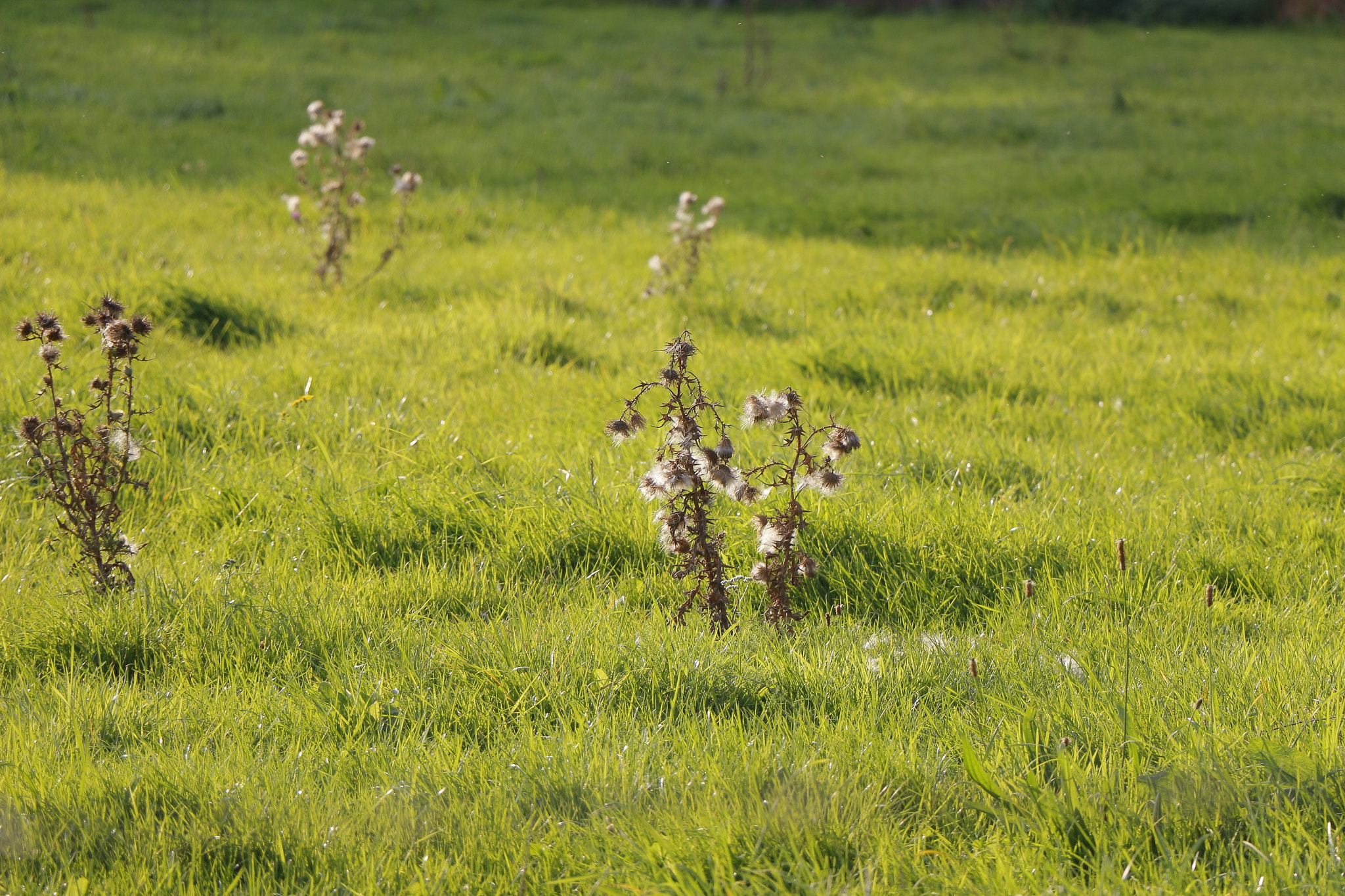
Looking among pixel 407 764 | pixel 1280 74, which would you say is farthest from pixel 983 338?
pixel 1280 74

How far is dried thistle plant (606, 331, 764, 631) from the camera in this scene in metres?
2.77

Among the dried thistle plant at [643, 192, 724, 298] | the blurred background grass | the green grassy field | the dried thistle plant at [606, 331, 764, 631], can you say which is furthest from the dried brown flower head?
the blurred background grass

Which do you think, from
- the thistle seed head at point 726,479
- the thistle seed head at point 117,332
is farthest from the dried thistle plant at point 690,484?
the thistle seed head at point 117,332

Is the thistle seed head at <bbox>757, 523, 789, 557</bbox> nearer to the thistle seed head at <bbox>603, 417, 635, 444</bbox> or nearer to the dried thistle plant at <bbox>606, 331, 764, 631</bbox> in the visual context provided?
the dried thistle plant at <bbox>606, 331, 764, 631</bbox>

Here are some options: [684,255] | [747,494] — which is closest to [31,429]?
[747,494]

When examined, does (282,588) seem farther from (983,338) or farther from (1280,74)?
(1280,74)

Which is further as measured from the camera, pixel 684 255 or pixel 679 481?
pixel 684 255

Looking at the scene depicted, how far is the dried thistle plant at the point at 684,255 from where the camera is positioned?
620 cm

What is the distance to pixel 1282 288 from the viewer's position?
6785mm

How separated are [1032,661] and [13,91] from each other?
1232 cm

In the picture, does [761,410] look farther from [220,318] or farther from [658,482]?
[220,318]

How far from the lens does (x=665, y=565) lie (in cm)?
344

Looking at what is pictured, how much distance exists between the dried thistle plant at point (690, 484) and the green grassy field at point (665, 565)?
14 cm

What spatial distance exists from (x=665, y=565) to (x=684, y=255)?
414cm
